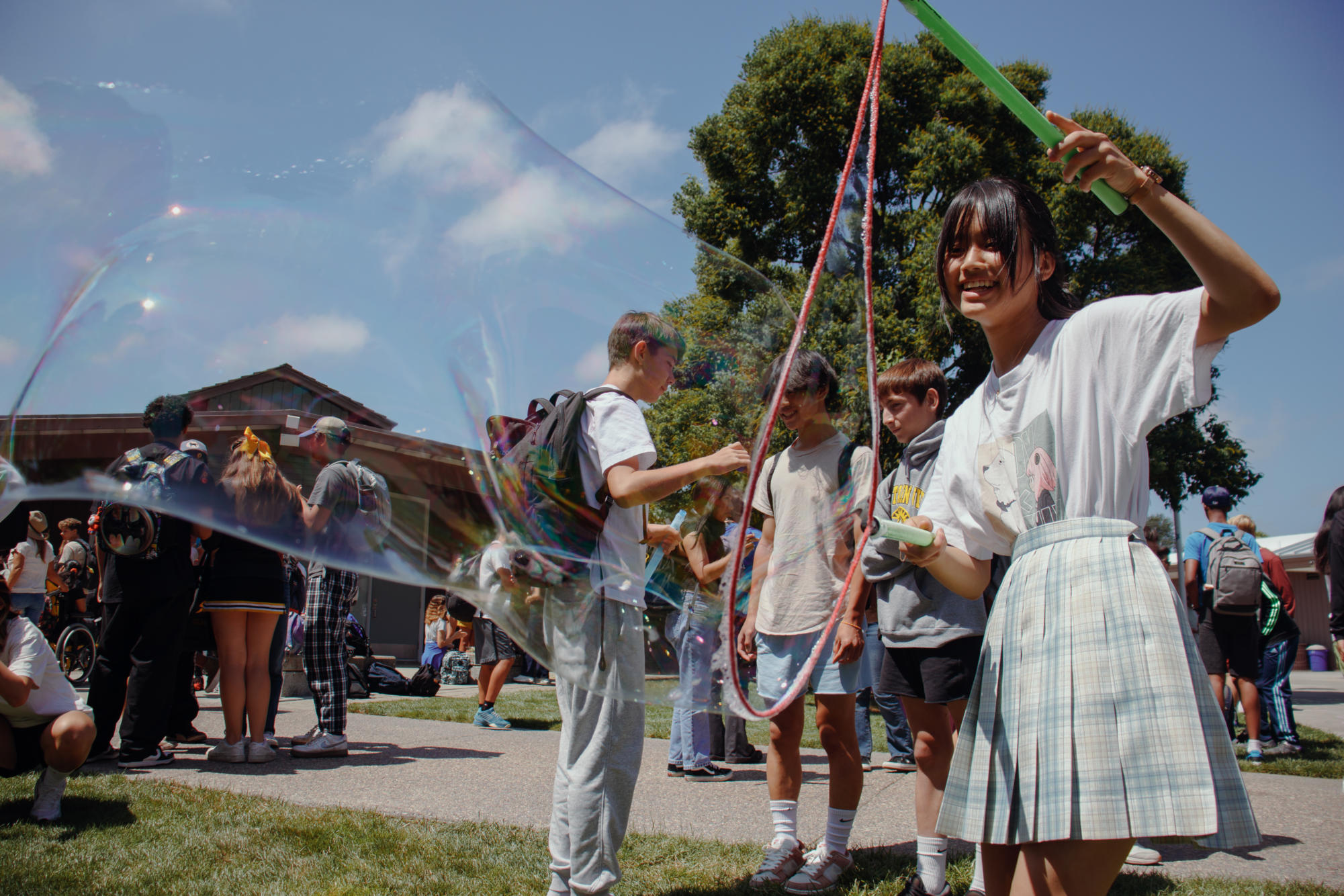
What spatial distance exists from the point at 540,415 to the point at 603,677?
A: 0.75m

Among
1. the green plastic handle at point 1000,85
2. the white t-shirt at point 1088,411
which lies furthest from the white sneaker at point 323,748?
the green plastic handle at point 1000,85

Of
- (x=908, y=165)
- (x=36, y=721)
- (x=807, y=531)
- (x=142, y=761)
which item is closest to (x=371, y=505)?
(x=807, y=531)

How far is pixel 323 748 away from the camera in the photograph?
5.20m

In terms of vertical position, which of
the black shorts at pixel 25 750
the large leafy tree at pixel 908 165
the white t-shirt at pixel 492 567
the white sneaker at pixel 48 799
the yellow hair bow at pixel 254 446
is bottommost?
the white sneaker at pixel 48 799

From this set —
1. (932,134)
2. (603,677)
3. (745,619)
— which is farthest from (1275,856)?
(932,134)

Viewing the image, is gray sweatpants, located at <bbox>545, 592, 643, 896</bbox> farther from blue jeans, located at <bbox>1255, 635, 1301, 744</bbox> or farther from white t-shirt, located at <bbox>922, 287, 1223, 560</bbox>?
blue jeans, located at <bbox>1255, 635, 1301, 744</bbox>

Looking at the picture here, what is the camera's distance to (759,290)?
98.0 inches

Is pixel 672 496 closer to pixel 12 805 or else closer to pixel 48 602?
pixel 12 805

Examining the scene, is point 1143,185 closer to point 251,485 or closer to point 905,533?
point 905,533

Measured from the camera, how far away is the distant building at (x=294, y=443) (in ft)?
8.58

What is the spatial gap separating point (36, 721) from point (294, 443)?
6.36 ft

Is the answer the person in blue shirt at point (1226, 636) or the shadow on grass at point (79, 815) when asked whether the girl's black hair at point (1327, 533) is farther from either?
the shadow on grass at point (79, 815)

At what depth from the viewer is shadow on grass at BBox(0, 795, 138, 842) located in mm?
3411

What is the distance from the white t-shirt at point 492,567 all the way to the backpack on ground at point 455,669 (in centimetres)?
1055
